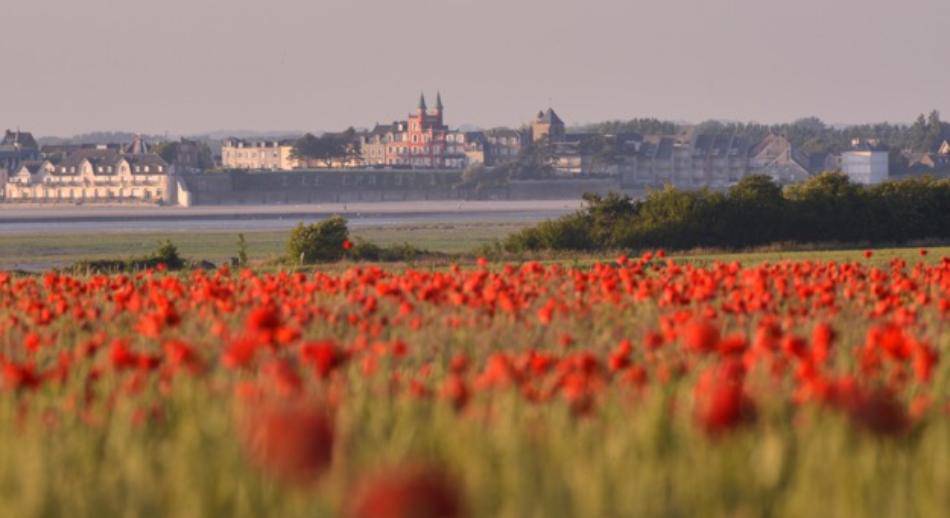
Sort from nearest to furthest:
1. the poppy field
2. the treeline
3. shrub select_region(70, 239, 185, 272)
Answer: the poppy field → shrub select_region(70, 239, 185, 272) → the treeline

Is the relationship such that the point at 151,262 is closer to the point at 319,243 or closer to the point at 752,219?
the point at 319,243

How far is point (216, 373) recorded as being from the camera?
10.7 meters

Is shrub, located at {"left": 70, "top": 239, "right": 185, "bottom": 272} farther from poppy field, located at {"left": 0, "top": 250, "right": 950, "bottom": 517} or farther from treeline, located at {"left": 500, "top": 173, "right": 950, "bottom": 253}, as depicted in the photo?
poppy field, located at {"left": 0, "top": 250, "right": 950, "bottom": 517}

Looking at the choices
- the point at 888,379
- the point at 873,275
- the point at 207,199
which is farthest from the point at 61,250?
the point at 207,199

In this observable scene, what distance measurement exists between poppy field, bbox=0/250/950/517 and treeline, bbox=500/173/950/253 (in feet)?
120

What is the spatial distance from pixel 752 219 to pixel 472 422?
44.4 m

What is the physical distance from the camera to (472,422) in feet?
27.8

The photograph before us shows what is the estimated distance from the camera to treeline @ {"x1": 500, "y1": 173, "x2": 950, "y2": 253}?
5019 cm

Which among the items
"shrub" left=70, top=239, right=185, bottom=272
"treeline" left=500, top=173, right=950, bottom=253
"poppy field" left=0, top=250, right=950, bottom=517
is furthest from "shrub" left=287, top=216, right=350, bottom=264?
"poppy field" left=0, top=250, right=950, bottom=517

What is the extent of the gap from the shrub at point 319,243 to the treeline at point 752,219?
5242 millimetres

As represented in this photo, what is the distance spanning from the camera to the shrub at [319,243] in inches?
1735

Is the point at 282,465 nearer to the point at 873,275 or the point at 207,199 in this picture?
the point at 873,275

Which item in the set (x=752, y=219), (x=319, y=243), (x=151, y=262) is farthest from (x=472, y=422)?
(x=752, y=219)

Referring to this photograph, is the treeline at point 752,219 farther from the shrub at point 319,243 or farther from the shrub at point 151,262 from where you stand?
the shrub at point 151,262
